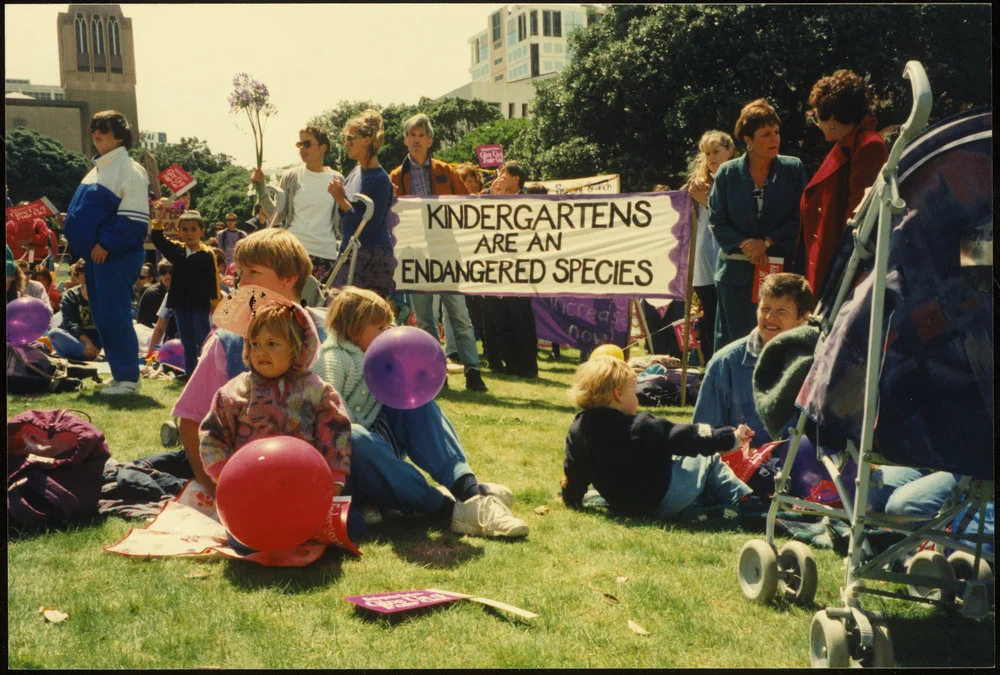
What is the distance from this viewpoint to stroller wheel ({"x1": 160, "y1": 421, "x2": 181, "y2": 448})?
654 centimetres

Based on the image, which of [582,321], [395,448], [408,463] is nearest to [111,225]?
[395,448]

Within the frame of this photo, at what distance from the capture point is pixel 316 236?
877 cm

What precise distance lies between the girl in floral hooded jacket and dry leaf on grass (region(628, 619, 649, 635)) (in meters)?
1.49

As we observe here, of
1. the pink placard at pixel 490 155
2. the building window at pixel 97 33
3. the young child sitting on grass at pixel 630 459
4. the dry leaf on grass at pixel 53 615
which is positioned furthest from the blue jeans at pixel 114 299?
the building window at pixel 97 33

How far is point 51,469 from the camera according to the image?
4738 millimetres

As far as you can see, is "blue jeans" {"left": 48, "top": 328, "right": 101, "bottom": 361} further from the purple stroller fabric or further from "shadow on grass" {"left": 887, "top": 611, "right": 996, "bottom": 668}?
the purple stroller fabric

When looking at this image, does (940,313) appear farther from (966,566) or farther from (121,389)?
(121,389)

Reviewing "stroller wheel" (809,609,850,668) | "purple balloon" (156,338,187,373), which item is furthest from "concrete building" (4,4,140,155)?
"stroller wheel" (809,609,850,668)

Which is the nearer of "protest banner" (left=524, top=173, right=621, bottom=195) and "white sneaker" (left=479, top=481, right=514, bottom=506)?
"white sneaker" (left=479, top=481, right=514, bottom=506)

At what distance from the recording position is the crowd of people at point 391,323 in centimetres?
438

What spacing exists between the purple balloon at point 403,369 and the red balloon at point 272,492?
29.9 inches

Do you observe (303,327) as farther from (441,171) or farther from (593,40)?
(593,40)

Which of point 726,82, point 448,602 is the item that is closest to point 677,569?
point 448,602

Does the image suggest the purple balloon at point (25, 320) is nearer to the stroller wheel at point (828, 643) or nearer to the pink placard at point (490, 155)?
the stroller wheel at point (828, 643)
